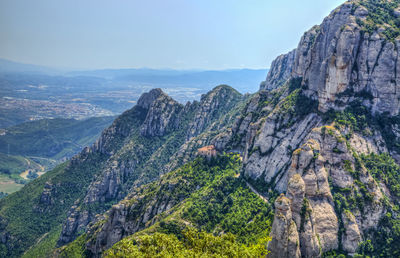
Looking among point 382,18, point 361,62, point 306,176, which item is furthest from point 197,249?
point 382,18

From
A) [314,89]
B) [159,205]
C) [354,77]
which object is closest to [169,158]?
[159,205]

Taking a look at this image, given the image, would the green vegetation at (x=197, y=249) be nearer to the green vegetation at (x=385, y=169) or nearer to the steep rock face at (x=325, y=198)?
the steep rock face at (x=325, y=198)

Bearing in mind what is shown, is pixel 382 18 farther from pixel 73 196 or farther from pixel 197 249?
pixel 73 196

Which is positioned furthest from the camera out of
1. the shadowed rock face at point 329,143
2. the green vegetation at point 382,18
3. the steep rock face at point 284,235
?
the green vegetation at point 382,18

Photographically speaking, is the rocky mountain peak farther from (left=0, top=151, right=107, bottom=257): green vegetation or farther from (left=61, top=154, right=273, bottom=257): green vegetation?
(left=0, top=151, right=107, bottom=257): green vegetation

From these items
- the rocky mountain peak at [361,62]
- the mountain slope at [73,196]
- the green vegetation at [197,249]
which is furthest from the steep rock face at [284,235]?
the mountain slope at [73,196]

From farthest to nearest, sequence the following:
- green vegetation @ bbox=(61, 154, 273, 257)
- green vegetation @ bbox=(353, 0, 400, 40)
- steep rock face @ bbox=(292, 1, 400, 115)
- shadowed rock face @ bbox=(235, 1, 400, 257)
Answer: green vegetation @ bbox=(353, 0, 400, 40)
steep rock face @ bbox=(292, 1, 400, 115)
shadowed rock face @ bbox=(235, 1, 400, 257)
green vegetation @ bbox=(61, 154, 273, 257)

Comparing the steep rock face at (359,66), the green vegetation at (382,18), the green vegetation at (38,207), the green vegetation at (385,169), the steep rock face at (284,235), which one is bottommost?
the green vegetation at (38,207)

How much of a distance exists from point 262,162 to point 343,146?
87.0 ft

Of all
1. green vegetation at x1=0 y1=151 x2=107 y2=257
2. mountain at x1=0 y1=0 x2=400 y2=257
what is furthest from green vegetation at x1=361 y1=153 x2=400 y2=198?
green vegetation at x1=0 y1=151 x2=107 y2=257

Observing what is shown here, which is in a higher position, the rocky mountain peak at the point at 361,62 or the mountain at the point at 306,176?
the rocky mountain peak at the point at 361,62

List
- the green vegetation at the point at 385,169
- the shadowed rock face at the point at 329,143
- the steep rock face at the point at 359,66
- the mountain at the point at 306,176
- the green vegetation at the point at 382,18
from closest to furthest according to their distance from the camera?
the mountain at the point at 306,176
the shadowed rock face at the point at 329,143
the green vegetation at the point at 385,169
the steep rock face at the point at 359,66
the green vegetation at the point at 382,18

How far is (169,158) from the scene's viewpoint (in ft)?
625

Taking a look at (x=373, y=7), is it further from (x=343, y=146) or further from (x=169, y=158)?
(x=169, y=158)
